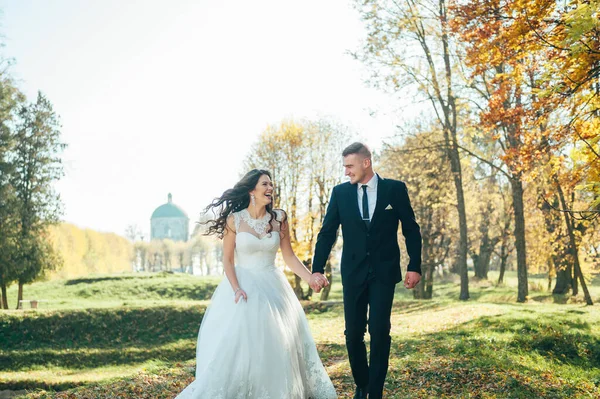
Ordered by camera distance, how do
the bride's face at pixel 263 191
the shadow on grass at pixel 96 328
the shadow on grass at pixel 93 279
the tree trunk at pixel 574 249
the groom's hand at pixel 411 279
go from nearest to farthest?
the groom's hand at pixel 411 279 < the bride's face at pixel 263 191 < the tree trunk at pixel 574 249 < the shadow on grass at pixel 96 328 < the shadow on grass at pixel 93 279

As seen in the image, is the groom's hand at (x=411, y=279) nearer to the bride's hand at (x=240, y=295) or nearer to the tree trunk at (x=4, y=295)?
the bride's hand at (x=240, y=295)

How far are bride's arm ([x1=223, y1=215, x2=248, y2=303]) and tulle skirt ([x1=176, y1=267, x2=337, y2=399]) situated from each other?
0.12m

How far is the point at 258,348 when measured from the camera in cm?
617

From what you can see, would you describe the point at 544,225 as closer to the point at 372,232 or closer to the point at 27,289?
the point at 372,232

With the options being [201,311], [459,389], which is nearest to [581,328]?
[459,389]

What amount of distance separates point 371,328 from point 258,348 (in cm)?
121

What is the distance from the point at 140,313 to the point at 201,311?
7.84ft

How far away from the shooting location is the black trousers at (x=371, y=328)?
588 centimetres

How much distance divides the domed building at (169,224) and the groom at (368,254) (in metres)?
148

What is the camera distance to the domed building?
151 m

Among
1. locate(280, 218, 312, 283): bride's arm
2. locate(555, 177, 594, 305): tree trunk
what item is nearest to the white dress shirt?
locate(280, 218, 312, 283): bride's arm

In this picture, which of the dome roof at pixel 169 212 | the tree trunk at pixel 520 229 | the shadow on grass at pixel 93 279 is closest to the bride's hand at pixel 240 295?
the tree trunk at pixel 520 229

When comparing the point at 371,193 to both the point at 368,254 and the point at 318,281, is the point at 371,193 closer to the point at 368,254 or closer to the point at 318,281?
the point at 368,254

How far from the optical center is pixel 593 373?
891 cm
